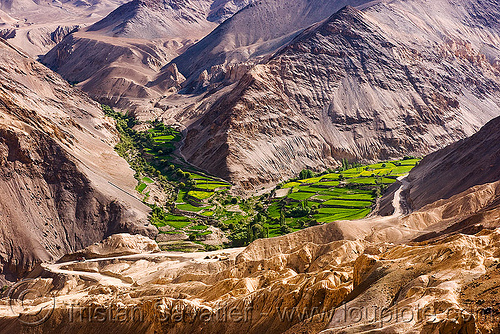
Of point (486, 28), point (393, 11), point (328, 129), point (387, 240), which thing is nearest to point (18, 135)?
point (387, 240)

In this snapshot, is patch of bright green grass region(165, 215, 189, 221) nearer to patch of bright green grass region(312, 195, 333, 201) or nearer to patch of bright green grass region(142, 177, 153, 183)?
patch of bright green grass region(142, 177, 153, 183)

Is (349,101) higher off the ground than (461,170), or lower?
lower

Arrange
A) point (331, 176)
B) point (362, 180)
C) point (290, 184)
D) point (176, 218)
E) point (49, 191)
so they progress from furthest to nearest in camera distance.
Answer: point (331, 176) < point (290, 184) < point (362, 180) < point (176, 218) < point (49, 191)

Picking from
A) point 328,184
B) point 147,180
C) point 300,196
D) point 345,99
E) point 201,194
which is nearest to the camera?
point 300,196

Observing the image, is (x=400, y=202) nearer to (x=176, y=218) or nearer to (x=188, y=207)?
(x=188, y=207)

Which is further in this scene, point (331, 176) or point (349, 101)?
point (349, 101)

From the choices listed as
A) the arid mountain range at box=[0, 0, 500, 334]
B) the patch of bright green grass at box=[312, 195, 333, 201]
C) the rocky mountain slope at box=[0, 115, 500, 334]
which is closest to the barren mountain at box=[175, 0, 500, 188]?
the arid mountain range at box=[0, 0, 500, 334]

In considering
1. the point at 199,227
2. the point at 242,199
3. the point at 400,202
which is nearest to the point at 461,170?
the point at 400,202
